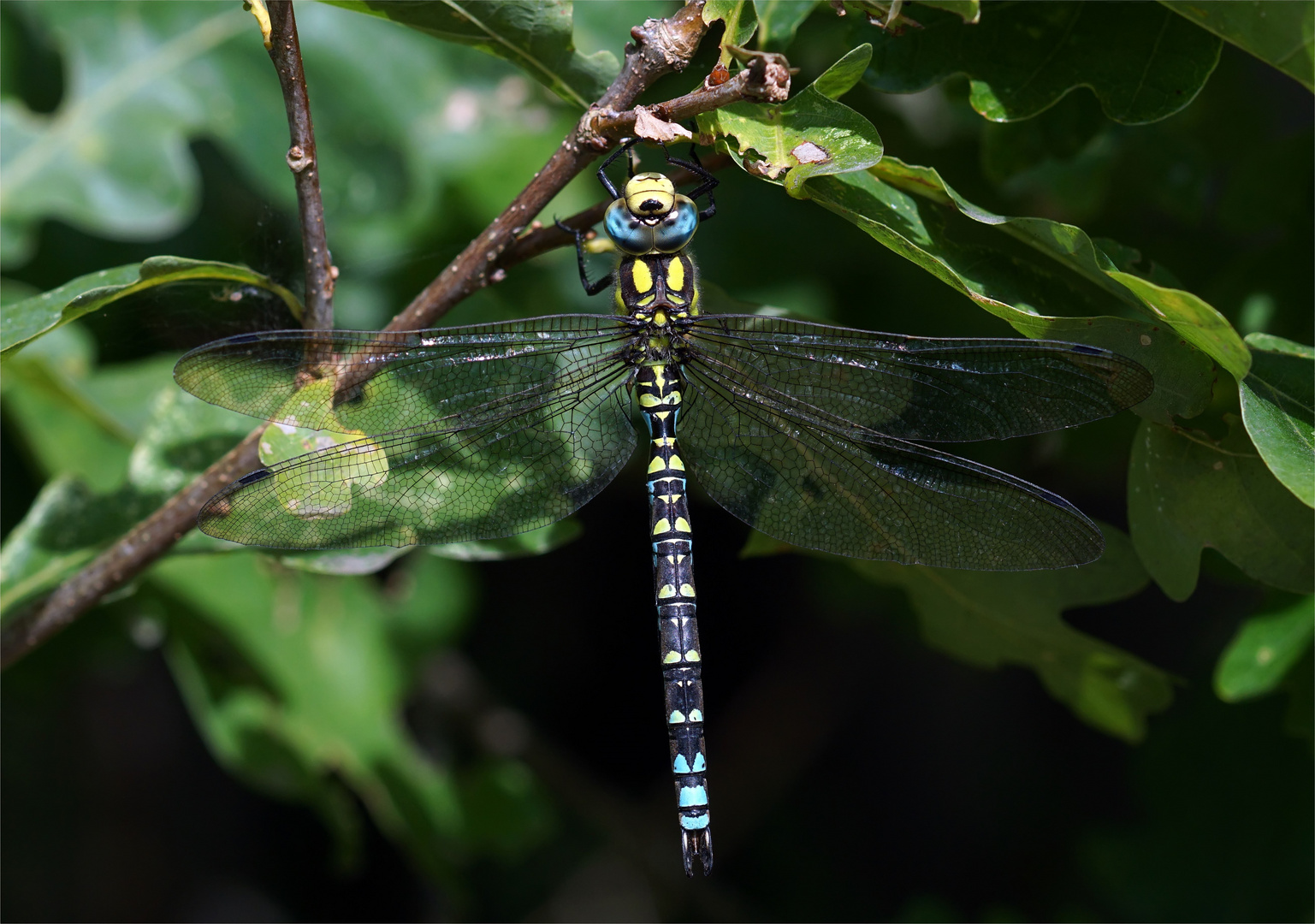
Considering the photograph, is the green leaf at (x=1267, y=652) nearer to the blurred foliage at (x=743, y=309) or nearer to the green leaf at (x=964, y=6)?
the blurred foliage at (x=743, y=309)

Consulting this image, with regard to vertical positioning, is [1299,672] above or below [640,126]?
below

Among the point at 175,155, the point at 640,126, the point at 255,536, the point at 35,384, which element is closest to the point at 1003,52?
the point at 640,126

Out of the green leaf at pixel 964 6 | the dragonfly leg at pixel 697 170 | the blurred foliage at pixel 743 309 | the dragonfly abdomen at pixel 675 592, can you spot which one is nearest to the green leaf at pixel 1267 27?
the blurred foliage at pixel 743 309

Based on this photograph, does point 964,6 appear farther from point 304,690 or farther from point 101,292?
point 304,690

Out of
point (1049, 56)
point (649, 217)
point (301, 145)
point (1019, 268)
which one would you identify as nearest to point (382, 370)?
point (301, 145)

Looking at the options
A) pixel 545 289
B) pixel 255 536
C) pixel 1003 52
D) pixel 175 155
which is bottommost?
pixel 255 536

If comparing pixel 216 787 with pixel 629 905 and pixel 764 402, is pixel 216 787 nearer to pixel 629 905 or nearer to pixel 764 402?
pixel 629 905

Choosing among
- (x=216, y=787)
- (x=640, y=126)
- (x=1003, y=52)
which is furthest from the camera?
(x=216, y=787)
